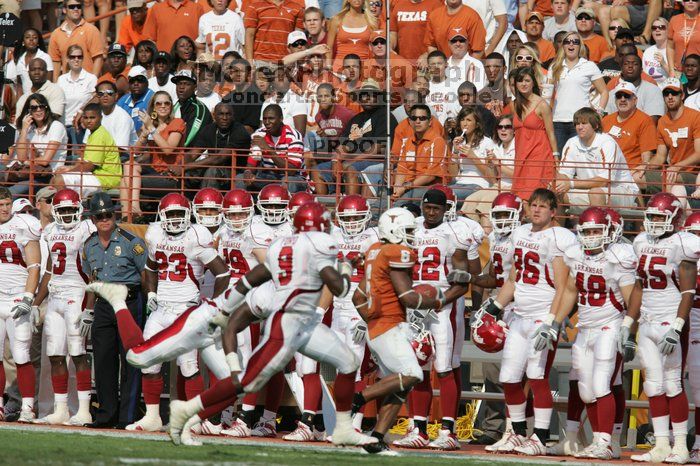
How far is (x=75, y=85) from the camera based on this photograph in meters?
15.3

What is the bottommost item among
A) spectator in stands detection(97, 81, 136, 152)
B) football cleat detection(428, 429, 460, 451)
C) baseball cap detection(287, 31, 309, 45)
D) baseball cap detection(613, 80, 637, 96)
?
football cleat detection(428, 429, 460, 451)

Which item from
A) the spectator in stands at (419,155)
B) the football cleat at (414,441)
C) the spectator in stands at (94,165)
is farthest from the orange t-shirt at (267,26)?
the football cleat at (414,441)

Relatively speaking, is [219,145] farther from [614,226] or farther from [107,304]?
[614,226]

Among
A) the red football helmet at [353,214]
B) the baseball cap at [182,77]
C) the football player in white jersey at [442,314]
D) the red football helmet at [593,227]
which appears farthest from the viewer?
the baseball cap at [182,77]

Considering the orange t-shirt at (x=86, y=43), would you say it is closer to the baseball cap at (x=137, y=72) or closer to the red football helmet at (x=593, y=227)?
the baseball cap at (x=137, y=72)

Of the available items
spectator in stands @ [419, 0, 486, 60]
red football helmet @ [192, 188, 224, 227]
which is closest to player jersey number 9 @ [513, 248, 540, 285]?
red football helmet @ [192, 188, 224, 227]

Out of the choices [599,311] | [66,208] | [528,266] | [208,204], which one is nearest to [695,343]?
[599,311]

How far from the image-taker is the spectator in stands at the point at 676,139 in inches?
502

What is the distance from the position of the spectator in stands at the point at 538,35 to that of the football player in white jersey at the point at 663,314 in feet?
16.4

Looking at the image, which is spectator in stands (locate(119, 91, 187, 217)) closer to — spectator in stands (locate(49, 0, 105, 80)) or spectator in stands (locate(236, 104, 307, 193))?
spectator in stands (locate(236, 104, 307, 193))

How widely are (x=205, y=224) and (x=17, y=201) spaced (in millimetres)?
1880

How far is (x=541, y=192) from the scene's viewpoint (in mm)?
10602

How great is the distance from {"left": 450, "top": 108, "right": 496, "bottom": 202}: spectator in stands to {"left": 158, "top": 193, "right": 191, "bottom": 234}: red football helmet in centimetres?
275

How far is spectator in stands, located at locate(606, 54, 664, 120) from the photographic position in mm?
13930
